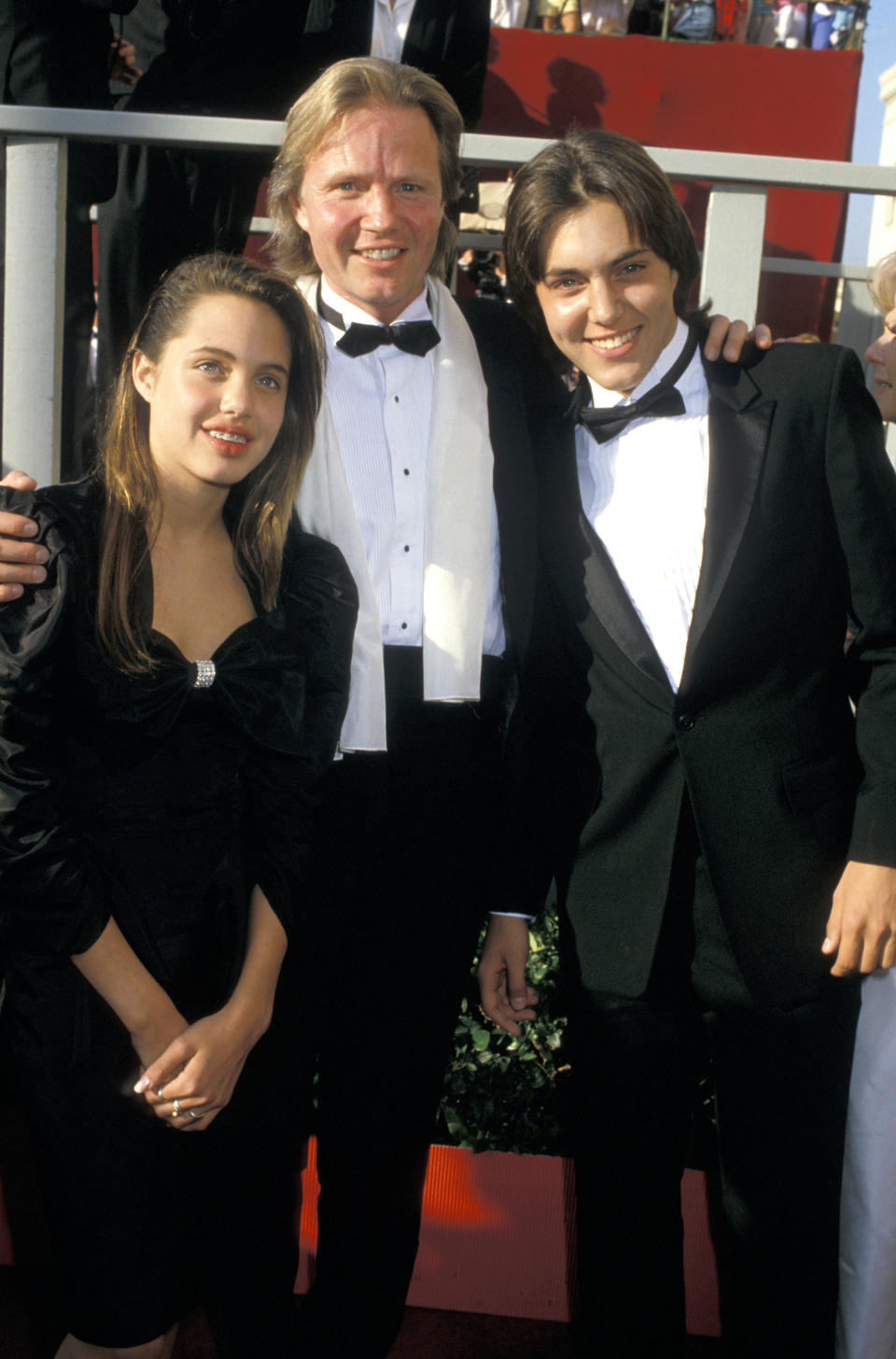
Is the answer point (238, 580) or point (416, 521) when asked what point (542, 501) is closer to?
point (416, 521)

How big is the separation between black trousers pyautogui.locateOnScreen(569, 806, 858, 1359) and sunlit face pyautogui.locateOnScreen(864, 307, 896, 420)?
1.17 metres

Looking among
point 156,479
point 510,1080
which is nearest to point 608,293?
point 156,479

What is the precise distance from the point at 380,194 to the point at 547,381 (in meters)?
0.42

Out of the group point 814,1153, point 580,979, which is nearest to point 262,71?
point 580,979

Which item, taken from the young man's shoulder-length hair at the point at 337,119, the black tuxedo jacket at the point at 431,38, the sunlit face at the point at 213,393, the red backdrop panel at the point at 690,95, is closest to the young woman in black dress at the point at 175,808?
the sunlit face at the point at 213,393

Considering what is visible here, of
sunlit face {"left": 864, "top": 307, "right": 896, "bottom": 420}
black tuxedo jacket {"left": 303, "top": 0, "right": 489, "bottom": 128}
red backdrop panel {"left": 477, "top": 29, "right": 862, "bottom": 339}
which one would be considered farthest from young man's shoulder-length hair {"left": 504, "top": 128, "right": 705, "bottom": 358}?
red backdrop panel {"left": 477, "top": 29, "right": 862, "bottom": 339}

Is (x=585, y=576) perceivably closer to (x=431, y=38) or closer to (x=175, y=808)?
(x=175, y=808)

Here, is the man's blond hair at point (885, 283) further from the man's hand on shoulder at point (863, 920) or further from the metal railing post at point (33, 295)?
the metal railing post at point (33, 295)

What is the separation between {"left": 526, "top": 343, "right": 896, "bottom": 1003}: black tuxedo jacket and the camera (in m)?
1.67

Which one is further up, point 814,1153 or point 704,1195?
point 814,1153

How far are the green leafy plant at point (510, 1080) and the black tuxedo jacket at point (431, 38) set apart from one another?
6.89 feet

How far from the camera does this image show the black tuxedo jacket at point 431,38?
104 inches

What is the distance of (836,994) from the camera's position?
1.74 metres

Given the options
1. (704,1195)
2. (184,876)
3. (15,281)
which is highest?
(15,281)
